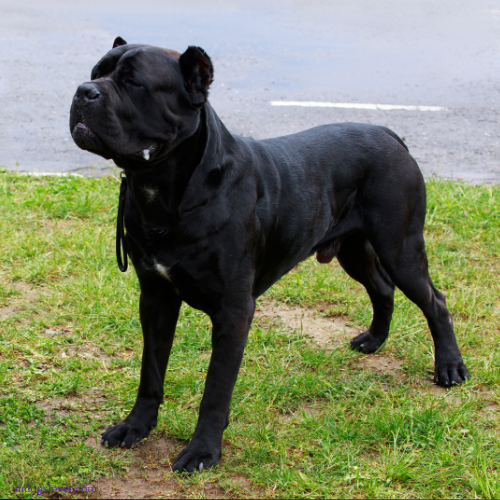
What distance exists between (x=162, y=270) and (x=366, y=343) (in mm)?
1600

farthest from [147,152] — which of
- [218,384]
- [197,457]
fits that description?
[197,457]

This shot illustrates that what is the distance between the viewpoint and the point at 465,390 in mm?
3363

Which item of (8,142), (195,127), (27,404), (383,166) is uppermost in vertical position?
(195,127)

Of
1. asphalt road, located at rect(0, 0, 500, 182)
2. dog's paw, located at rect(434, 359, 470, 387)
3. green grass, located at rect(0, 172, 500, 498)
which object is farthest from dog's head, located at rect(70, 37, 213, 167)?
asphalt road, located at rect(0, 0, 500, 182)

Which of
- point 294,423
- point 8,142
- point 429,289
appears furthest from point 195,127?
point 8,142

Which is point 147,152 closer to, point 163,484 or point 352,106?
point 163,484

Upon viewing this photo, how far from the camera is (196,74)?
98.0 inches

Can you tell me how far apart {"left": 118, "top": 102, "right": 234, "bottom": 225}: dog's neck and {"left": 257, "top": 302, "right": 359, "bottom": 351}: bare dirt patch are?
155 centimetres

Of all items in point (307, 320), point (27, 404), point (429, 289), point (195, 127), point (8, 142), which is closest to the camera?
point (195, 127)

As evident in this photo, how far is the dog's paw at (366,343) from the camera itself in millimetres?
3789

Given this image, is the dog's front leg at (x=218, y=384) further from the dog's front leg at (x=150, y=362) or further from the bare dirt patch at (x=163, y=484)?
the dog's front leg at (x=150, y=362)

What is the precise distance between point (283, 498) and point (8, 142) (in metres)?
5.00

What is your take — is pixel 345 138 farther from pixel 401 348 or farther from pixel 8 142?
pixel 8 142

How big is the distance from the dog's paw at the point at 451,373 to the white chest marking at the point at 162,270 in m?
1.63
